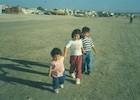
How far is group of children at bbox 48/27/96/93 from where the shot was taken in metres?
5.90

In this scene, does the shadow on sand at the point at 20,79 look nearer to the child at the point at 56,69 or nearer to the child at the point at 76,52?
the child at the point at 56,69

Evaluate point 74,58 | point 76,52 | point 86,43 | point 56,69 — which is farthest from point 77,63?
point 56,69

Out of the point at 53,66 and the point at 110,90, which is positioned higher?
the point at 53,66

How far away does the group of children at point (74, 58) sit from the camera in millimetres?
5898

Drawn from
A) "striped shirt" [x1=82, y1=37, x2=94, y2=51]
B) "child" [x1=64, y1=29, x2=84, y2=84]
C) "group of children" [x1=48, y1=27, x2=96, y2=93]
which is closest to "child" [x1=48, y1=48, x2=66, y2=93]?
"group of children" [x1=48, y1=27, x2=96, y2=93]

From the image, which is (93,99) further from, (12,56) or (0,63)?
(12,56)

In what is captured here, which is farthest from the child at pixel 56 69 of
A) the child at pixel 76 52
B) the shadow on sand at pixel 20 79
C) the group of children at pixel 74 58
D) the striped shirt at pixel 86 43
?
the striped shirt at pixel 86 43

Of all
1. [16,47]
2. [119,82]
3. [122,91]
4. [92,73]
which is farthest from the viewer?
[16,47]

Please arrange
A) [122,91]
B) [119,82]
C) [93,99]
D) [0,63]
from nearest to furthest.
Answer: [93,99] < [122,91] < [119,82] < [0,63]

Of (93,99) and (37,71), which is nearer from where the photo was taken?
(93,99)

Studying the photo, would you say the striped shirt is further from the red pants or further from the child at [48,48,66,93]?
the child at [48,48,66,93]

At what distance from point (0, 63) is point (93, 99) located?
14.9 feet

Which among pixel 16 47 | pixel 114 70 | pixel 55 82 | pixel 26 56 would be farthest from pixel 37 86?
pixel 16 47

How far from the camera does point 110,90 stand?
20.4 ft
